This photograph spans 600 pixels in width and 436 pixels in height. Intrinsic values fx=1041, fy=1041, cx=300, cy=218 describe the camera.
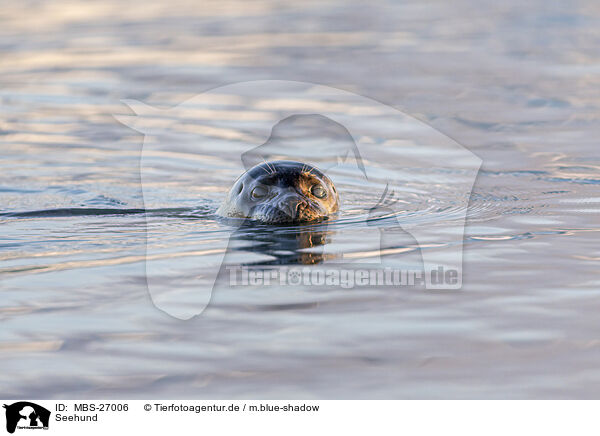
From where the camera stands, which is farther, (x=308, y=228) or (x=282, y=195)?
(x=282, y=195)

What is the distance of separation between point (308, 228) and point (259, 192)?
28.5 inches

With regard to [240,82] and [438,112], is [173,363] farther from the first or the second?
[240,82]

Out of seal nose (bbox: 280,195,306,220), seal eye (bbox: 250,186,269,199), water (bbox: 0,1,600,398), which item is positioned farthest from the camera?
seal eye (bbox: 250,186,269,199)

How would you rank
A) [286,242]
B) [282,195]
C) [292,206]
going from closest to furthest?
[286,242] < [292,206] < [282,195]

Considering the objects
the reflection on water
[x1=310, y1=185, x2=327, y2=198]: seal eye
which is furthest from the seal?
the reflection on water

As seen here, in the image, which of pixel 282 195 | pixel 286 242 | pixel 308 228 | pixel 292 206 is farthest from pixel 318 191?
pixel 286 242

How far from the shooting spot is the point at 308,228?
803 centimetres

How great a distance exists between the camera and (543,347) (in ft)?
16.6

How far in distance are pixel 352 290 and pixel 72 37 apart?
15.5 meters

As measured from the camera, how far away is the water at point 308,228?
4.84 m

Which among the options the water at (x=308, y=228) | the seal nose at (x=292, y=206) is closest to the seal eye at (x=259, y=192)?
the seal nose at (x=292, y=206)

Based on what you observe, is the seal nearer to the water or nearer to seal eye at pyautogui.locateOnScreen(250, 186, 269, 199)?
seal eye at pyautogui.locateOnScreen(250, 186, 269, 199)

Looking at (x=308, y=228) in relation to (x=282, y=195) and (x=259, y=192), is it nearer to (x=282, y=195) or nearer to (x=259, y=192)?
(x=282, y=195)

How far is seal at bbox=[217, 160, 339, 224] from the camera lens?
8.20 metres
